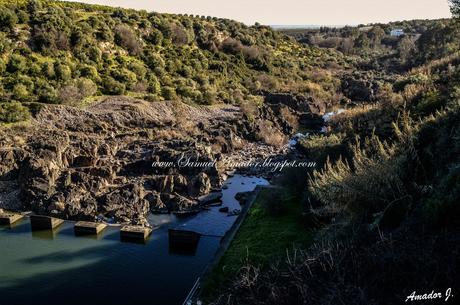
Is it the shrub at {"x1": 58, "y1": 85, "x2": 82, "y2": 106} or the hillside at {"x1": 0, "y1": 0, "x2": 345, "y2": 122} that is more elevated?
the hillside at {"x1": 0, "y1": 0, "x2": 345, "y2": 122}

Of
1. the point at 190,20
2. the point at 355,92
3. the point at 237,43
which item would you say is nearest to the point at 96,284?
the point at 355,92

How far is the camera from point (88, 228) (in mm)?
20453

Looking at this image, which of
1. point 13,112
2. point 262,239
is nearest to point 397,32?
point 13,112

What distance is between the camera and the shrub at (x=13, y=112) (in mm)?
33781

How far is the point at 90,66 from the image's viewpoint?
47906 millimetres

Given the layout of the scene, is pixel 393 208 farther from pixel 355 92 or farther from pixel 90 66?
pixel 355 92

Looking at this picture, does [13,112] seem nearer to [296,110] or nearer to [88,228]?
[88,228]

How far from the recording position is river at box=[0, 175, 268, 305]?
51.8 ft

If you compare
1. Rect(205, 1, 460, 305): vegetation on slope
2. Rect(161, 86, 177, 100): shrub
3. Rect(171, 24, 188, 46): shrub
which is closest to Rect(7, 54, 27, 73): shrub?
Rect(161, 86, 177, 100): shrub

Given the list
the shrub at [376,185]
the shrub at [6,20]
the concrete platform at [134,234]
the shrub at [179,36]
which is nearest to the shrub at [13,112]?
the shrub at [6,20]

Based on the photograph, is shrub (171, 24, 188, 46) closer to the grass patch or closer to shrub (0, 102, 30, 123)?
shrub (0, 102, 30, 123)

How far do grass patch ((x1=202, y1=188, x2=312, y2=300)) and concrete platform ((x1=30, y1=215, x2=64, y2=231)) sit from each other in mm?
8833

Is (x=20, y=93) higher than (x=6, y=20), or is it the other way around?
(x=6, y=20)

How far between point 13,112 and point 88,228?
59.8 feet
